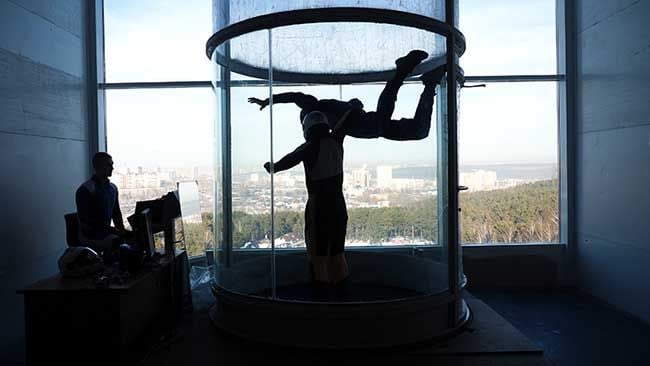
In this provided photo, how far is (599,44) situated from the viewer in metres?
5.64

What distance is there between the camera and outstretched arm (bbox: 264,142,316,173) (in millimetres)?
3996

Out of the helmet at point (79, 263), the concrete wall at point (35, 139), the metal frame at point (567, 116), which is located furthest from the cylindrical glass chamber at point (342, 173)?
the metal frame at point (567, 116)

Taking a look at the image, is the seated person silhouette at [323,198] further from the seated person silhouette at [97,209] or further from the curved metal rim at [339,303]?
the seated person silhouette at [97,209]

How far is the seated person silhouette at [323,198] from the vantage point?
4070mm

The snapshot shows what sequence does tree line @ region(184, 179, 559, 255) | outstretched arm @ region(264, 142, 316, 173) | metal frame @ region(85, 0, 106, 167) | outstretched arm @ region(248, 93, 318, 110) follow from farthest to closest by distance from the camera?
metal frame @ region(85, 0, 106, 167)
tree line @ region(184, 179, 559, 255)
outstretched arm @ region(248, 93, 318, 110)
outstretched arm @ region(264, 142, 316, 173)

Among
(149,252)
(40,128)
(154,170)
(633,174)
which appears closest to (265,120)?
(149,252)

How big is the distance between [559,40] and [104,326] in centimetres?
572

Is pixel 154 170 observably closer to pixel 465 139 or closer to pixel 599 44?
pixel 465 139

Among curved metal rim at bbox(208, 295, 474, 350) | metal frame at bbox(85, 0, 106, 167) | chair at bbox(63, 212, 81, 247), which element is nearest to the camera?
curved metal rim at bbox(208, 295, 474, 350)

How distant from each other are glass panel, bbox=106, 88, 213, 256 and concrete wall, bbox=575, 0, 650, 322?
172 inches

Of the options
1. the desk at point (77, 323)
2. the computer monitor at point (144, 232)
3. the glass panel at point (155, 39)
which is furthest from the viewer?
the glass panel at point (155, 39)

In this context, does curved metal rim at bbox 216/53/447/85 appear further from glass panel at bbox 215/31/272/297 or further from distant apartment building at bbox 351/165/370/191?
distant apartment building at bbox 351/165/370/191

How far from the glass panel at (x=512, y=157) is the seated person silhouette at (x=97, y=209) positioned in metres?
3.97

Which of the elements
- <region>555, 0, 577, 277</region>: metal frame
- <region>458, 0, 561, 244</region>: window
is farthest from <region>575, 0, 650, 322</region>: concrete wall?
<region>458, 0, 561, 244</region>: window
